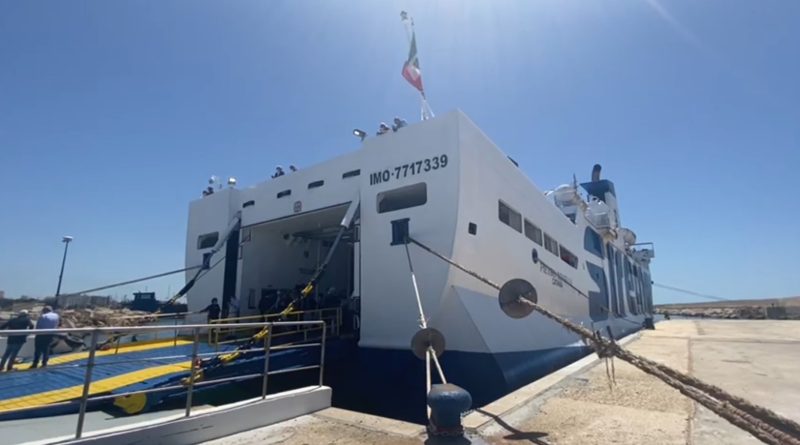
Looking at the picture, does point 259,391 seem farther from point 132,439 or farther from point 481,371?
point 132,439

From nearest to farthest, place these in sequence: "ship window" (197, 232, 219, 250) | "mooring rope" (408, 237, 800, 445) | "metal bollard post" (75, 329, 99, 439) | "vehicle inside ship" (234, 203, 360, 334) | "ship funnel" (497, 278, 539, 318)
Result: "mooring rope" (408, 237, 800, 445) → "metal bollard post" (75, 329, 99, 439) → "ship funnel" (497, 278, 539, 318) → "vehicle inside ship" (234, 203, 360, 334) → "ship window" (197, 232, 219, 250)

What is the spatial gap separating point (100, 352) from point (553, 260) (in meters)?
11.7

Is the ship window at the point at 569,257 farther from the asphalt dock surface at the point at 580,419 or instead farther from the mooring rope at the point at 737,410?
the mooring rope at the point at 737,410

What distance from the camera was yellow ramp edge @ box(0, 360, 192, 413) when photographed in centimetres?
544

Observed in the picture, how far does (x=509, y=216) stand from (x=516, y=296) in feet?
17.0

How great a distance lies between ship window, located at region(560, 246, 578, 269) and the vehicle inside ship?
264 inches

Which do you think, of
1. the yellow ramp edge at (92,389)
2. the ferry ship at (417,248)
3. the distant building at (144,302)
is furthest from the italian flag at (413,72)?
the distant building at (144,302)

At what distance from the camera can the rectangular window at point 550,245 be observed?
11711 mm

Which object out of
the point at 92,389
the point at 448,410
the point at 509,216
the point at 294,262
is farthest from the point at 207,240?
the point at 448,410

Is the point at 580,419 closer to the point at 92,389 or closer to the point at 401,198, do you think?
the point at 401,198

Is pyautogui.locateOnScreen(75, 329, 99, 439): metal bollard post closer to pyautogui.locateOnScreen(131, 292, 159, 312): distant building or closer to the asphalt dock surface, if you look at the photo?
the asphalt dock surface

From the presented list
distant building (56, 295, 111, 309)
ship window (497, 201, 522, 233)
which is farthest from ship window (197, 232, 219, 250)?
distant building (56, 295, 111, 309)

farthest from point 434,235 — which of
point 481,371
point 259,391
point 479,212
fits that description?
point 259,391

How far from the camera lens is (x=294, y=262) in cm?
1383
